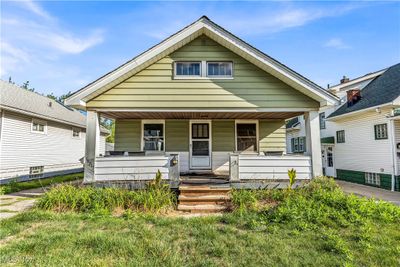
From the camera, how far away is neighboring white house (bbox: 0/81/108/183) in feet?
34.6

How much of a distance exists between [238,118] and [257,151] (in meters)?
1.77

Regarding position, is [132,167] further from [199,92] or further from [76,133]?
[76,133]

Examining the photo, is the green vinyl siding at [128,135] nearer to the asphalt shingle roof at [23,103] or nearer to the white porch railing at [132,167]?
the white porch railing at [132,167]

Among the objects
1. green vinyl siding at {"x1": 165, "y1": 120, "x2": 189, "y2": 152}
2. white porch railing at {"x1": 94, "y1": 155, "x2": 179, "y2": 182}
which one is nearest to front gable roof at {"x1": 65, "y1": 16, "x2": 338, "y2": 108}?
white porch railing at {"x1": 94, "y1": 155, "x2": 179, "y2": 182}

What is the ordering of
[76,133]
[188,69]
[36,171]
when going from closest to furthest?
[188,69]
[36,171]
[76,133]

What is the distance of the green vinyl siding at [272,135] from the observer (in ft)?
33.2

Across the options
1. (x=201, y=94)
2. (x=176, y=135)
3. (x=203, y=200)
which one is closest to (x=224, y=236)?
(x=203, y=200)

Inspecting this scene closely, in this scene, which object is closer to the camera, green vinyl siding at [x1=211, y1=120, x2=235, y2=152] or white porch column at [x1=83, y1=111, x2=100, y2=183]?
white porch column at [x1=83, y1=111, x2=100, y2=183]

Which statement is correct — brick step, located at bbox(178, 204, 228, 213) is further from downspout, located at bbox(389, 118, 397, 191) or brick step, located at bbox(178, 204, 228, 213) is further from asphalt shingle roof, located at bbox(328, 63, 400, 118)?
asphalt shingle roof, located at bbox(328, 63, 400, 118)

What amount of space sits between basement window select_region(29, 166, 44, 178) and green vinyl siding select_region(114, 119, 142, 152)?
6.24m

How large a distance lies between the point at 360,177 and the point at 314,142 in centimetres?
871

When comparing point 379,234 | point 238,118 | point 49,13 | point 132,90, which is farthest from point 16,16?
point 379,234

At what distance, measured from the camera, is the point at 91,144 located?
706cm

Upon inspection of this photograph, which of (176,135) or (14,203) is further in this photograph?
(176,135)
